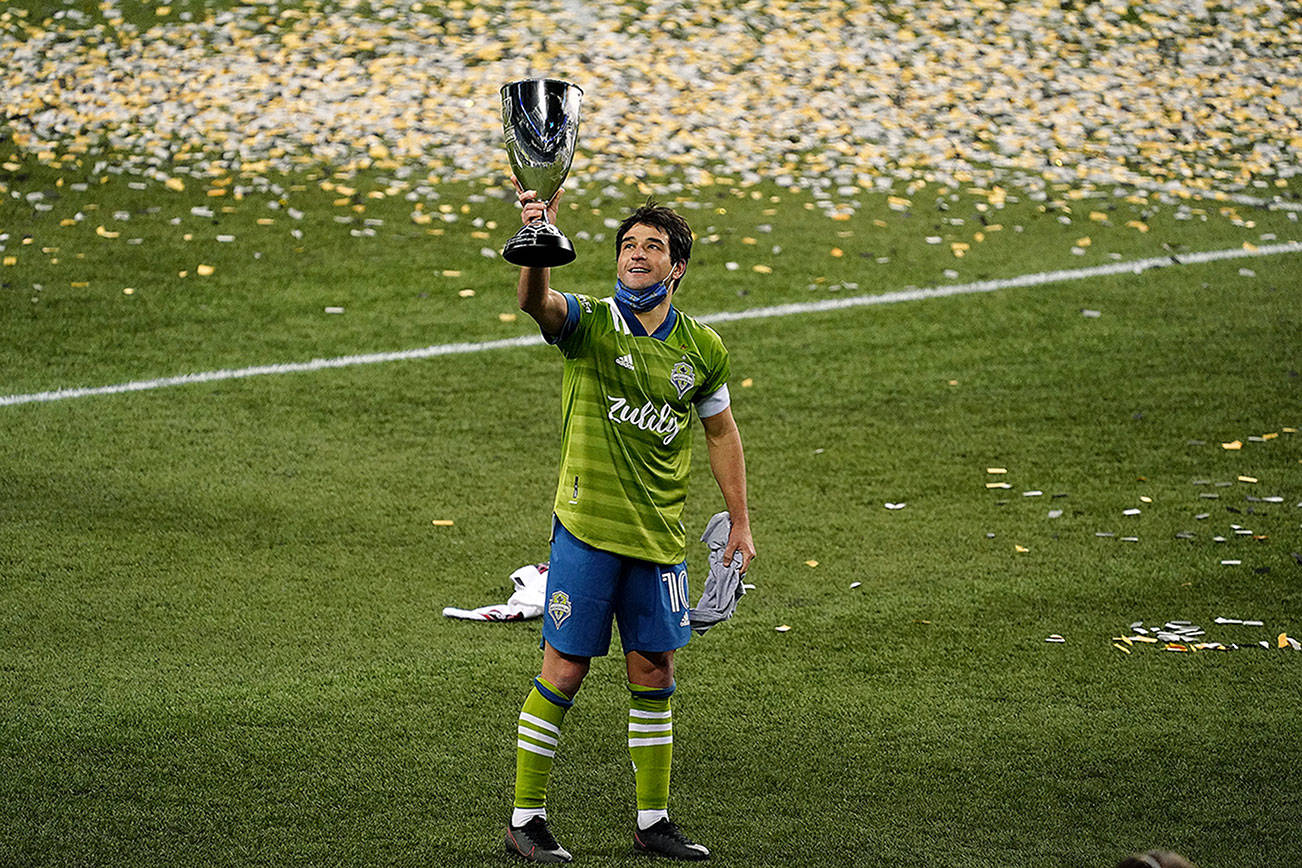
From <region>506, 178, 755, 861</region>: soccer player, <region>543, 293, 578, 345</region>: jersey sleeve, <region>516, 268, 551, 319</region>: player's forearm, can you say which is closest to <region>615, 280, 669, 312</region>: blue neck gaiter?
<region>506, 178, 755, 861</region>: soccer player

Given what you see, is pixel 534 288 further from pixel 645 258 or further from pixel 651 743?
pixel 651 743

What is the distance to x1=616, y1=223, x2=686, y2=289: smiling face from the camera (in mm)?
4465

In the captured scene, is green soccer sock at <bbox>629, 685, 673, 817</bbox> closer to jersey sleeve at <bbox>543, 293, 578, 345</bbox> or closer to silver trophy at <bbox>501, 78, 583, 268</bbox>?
jersey sleeve at <bbox>543, 293, 578, 345</bbox>

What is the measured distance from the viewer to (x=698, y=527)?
7.71 meters

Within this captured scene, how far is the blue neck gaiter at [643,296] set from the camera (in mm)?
4469

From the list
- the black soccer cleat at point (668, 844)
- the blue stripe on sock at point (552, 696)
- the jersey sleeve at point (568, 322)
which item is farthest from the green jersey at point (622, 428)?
the black soccer cleat at point (668, 844)

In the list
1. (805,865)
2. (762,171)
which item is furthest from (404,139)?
(805,865)

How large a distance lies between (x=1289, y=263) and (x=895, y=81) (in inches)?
201

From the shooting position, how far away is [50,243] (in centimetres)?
1166

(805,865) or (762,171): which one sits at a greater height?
(805,865)

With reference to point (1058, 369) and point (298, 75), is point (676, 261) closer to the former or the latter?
point (1058, 369)

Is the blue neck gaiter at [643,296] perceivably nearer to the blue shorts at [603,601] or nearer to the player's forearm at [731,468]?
the player's forearm at [731,468]

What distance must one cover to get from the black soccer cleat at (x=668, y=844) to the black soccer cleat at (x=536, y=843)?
0.80ft

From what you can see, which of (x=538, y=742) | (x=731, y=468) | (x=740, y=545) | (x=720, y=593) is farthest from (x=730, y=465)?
(x=538, y=742)
